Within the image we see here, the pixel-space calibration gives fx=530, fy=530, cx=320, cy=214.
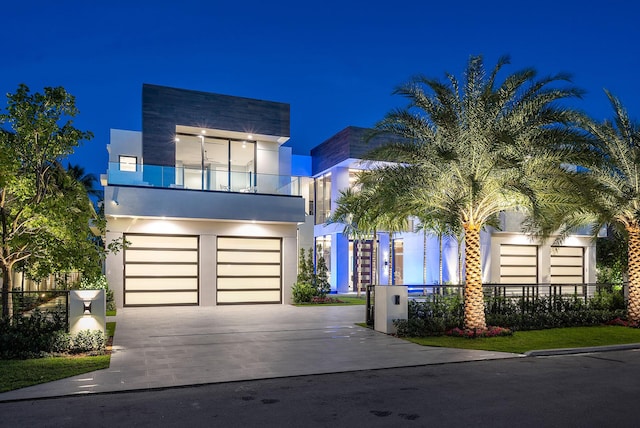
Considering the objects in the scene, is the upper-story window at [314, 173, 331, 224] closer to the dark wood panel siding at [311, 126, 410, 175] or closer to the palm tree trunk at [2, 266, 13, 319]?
the dark wood panel siding at [311, 126, 410, 175]

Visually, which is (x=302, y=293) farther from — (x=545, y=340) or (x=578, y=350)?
(x=578, y=350)

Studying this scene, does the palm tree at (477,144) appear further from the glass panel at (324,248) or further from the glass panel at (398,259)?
the glass panel at (398,259)

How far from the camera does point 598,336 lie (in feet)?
48.6

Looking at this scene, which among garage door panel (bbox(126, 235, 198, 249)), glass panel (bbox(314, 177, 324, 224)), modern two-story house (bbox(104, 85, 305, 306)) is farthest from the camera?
glass panel (bbox(314, 177, 324, 224))

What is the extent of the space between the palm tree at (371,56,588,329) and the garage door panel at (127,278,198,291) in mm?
10730

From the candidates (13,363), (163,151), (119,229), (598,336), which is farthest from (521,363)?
(163,151)

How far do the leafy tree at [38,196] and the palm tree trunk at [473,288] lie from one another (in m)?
10.00

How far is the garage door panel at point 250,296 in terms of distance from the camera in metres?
22.5

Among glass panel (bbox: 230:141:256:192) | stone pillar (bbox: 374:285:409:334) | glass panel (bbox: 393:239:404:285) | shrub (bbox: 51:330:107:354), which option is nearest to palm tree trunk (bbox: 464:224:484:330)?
stone pillar (bbox: 374:285:409:334)

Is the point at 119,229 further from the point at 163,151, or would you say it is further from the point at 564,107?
the point at 564,107

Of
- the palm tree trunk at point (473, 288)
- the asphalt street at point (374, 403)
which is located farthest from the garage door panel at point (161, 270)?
the asphalt street at point (374, 403)

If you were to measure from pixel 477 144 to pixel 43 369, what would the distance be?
10974 mm

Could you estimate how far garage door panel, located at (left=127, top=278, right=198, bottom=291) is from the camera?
2102 centimetres

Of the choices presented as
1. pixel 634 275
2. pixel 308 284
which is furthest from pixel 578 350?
pixel 308 284
